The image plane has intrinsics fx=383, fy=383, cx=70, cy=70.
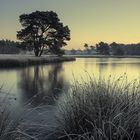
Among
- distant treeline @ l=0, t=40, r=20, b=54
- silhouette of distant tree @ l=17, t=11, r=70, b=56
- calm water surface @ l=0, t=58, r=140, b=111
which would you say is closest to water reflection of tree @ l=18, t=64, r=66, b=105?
calm water surface @ l=0, t=58, r=140, b=111

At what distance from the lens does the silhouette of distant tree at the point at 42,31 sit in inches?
2287

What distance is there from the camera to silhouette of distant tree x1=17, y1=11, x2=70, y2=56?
58.1m

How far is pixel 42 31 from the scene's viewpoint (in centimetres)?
5922

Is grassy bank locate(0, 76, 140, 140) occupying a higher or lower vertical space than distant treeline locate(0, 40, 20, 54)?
higher

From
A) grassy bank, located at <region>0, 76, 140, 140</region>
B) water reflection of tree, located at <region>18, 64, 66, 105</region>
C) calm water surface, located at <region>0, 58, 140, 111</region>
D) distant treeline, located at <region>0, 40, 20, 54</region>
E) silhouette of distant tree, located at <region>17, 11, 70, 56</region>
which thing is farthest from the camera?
distant treeline, located at <region>0, 40, 20, 54</region>

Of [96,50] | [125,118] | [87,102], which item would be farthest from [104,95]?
[96,50]

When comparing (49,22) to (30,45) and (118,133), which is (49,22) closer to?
(30,45)

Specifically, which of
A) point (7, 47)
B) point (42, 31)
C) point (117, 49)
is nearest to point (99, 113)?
point (42, 31)

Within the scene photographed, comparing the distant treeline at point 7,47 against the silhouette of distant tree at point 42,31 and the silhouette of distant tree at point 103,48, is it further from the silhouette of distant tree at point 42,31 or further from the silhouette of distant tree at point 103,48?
the silhouette of distant tree at point 42,31

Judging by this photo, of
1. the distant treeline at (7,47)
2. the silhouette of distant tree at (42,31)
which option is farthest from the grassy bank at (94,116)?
the distant treeline at (7,47)

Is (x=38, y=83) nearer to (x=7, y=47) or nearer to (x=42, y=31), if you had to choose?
(x=42, y=31)

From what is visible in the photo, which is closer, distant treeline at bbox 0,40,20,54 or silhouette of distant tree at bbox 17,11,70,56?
silhouette of distant tree at bbox 17,11,70,56

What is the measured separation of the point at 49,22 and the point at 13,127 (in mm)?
54209

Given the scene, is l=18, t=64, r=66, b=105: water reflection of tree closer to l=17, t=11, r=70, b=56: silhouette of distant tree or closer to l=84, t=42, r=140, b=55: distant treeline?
l=17, t=11, r=70, b=56: silhouette of distant tree
